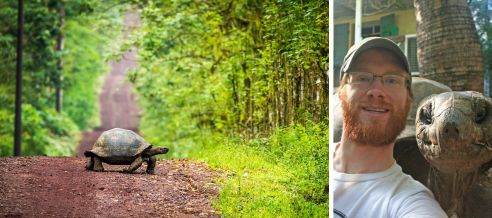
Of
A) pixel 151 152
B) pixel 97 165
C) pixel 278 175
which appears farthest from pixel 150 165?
pixel 278 175

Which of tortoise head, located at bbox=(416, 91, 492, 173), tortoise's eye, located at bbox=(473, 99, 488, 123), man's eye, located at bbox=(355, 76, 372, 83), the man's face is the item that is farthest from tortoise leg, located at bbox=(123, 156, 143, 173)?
tortoise's eye, located at bbox=(473, 99, 488, 123)

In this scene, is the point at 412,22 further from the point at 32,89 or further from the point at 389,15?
the point at 32,89

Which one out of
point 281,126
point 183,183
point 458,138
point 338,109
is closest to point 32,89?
point 183,183

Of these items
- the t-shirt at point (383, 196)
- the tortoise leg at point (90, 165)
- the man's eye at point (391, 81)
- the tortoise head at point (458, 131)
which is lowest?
the t-shirt at point (383, 196)

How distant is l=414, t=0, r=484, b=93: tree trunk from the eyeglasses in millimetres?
136

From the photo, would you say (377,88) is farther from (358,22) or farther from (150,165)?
(150,165)

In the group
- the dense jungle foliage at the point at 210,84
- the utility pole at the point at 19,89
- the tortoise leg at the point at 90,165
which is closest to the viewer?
the tortoise leg at the point at 90,165

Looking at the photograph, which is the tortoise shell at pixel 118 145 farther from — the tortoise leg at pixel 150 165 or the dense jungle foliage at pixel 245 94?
the dense jungle foliage at pixel 245 94

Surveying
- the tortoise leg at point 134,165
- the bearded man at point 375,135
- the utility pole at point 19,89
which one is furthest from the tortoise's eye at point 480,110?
the utility pole at point 19,89

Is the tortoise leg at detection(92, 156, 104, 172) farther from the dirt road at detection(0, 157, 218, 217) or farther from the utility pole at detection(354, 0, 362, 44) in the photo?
the utility pole at detection(354, 0, 362, 44)

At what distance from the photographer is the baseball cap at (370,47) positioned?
4387mm

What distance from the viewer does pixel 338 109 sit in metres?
4.56

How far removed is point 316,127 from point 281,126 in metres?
0.24

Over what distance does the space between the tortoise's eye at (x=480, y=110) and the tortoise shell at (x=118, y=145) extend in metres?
1.98
